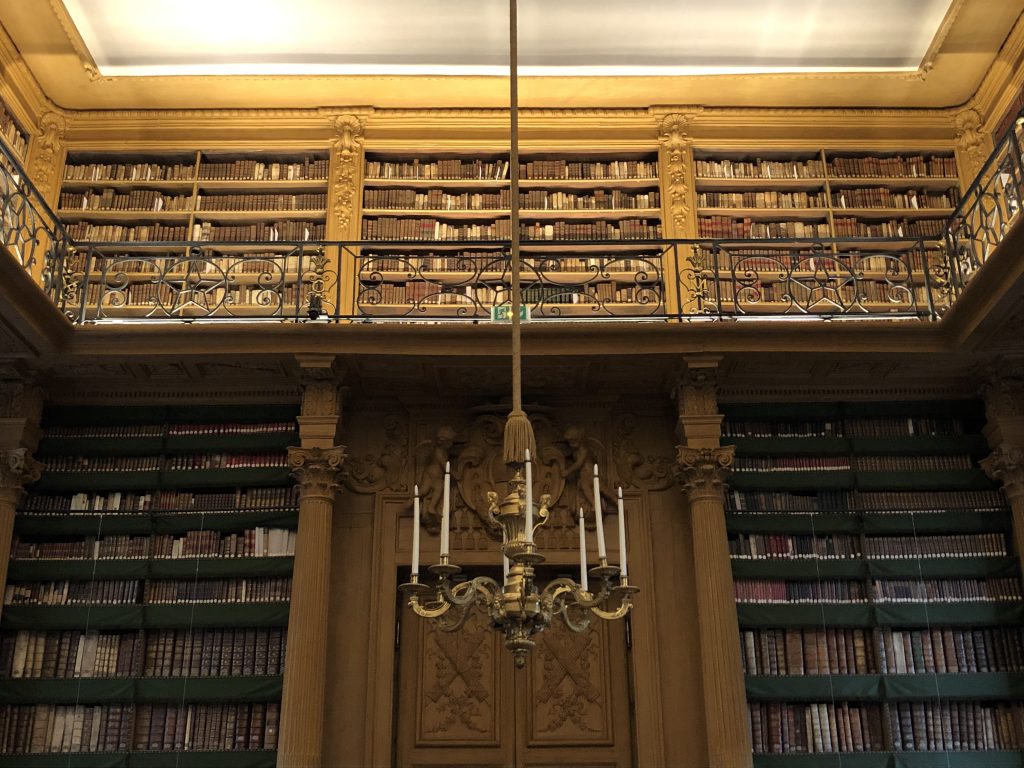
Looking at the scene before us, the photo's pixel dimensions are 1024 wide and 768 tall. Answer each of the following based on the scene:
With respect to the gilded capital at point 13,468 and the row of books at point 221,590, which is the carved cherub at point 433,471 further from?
the gilded capital at point 13,468

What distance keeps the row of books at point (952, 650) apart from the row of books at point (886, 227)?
259 cm

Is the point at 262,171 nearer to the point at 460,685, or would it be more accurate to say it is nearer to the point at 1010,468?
the point at 460,685

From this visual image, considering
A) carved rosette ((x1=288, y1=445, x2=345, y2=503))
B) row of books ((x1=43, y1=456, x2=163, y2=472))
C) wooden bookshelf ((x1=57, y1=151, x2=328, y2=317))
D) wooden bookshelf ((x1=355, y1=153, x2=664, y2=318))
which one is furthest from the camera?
wooden bookshelf ((x1=57, y1=151, x2=328, y2=317))

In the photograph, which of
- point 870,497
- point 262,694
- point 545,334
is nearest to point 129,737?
point 262,694

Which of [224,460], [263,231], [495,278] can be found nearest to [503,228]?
[495,278]

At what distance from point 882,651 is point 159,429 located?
4.07m

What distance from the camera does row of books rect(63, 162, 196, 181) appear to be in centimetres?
656

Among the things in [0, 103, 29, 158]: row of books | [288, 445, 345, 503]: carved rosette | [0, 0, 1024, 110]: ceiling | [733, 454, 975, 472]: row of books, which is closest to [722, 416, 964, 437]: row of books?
[733, 454, 975, 472]: row of books

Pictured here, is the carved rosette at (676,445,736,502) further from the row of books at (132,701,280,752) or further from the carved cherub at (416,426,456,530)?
the row of books at (132,701,280,752)

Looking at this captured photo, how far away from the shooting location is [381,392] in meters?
5.60

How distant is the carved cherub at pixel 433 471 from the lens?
5.39m

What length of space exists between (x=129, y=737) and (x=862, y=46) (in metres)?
5.92

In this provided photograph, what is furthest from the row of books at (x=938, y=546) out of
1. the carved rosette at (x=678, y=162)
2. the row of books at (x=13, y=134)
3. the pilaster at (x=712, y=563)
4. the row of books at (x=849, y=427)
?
the row of books at (x=13, y=134)

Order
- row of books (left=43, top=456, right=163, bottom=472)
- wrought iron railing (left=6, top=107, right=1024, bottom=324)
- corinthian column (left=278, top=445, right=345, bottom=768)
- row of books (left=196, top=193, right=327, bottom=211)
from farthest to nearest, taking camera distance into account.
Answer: row of books (left=196, top=193, right=327, bottom=211)
wrought iron railing (left=6, top=107, right=1024, bottom=324)
row of books (left=43, top=456, right=163, bottom=472)
corinthian column (left=278, top=445, right=345, bottom=768)
